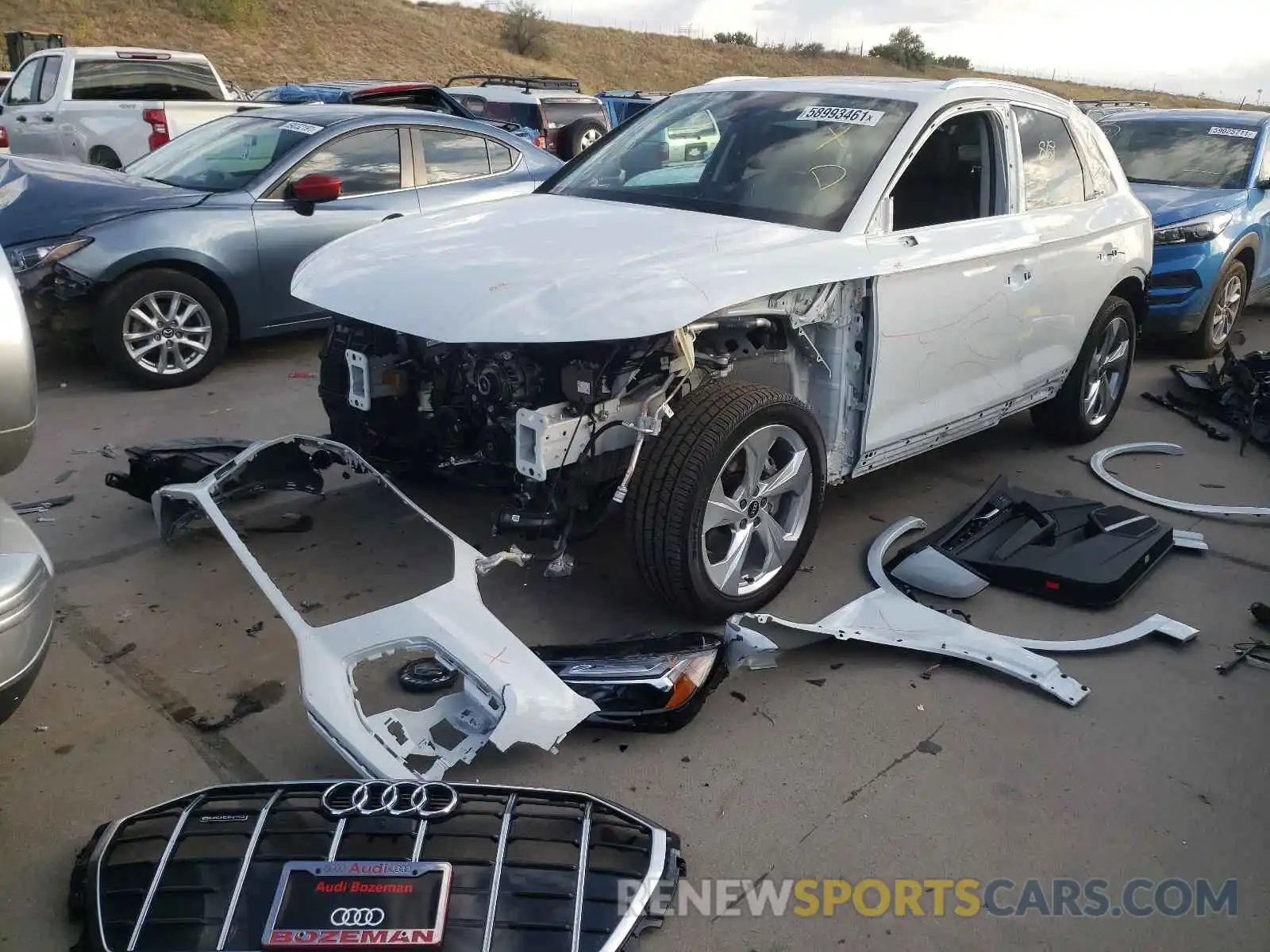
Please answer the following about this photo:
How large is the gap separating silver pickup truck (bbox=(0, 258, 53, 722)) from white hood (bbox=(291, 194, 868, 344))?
40.9 inches

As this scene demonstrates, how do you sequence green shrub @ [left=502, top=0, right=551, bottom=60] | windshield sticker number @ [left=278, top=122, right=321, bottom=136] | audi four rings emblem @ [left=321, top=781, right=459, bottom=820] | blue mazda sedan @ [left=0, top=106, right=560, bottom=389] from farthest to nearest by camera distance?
green shrub @ [left=502, top=0, right=551, bottom=60]
windshield sticker number @ [left=278, top=122, right=321, bottom=136]
blue mazda sedan @ [left=0, top=106, right=560, bottom=389]
audi four rings emblem @ [left=321, top=781, right=459, bottom=820]

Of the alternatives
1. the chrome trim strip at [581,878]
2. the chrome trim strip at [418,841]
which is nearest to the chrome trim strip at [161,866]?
the chrome trim strip at [418,841]

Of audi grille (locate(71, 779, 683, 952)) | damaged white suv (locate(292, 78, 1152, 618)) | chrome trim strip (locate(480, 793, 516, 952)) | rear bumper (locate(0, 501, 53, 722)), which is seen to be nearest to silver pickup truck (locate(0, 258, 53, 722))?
rear bumper (locate(0, 501, 53, 722))

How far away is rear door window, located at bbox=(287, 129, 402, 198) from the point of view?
6590mm

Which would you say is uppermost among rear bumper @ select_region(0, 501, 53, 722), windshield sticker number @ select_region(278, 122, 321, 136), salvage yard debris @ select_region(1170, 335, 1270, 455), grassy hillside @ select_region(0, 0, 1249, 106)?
grassy hillside @ select_region(0, 0, 1249, 106)

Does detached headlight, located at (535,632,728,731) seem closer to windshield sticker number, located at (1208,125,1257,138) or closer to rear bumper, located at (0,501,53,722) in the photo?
rear bumper, located at (0,501,53,722)

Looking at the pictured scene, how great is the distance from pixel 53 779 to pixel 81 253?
3942 millimetres

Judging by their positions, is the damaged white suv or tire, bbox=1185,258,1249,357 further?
tire, bbox=1185,258,1249,357

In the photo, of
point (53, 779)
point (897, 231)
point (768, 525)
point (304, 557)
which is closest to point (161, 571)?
point (304, 557)

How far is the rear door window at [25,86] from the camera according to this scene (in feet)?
36.4

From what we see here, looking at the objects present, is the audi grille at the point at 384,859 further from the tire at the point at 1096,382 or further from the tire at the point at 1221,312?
the tire at the point at 1221,312

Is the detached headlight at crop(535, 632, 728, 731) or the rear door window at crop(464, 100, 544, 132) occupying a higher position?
the rear door window at crop(464, 100, 544, 132)

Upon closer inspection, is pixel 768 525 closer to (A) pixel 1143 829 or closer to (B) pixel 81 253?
(A) pixel 1143 829

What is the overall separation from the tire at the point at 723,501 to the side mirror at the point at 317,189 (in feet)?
11.3
